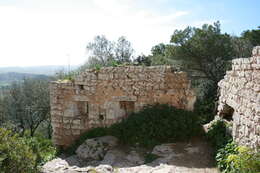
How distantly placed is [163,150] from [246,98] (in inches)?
Answer: 106

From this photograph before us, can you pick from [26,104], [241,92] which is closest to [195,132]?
[241,92]

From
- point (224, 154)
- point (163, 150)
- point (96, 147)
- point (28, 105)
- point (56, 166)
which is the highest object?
point (224, 154)

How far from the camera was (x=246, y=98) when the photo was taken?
15.4 feet

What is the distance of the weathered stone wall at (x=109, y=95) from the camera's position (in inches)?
285

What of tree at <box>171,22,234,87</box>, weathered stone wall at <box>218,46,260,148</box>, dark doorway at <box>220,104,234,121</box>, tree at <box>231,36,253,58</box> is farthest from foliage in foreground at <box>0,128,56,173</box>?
tree at <box>231,36,253,58</box>

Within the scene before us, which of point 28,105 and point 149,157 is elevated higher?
point 149,157

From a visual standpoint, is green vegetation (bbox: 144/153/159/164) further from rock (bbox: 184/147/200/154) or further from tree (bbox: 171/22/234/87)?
tree (bbox: 171/22/234/87)

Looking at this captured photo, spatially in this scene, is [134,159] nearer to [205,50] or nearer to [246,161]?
[246,161]

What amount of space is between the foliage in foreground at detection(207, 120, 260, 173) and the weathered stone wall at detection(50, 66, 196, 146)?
130cm

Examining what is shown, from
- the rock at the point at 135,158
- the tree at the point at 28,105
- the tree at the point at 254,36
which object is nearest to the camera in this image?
the rock at the point at 135,158

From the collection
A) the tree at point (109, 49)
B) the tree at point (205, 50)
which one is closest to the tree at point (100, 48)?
the tree at point (109, 49)

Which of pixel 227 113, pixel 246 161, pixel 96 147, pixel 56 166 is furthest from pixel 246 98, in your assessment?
pixel 56 166

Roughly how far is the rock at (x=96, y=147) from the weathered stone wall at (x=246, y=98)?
3658mm

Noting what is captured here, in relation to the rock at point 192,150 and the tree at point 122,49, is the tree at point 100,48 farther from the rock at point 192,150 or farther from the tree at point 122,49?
the rock at point 192,150
